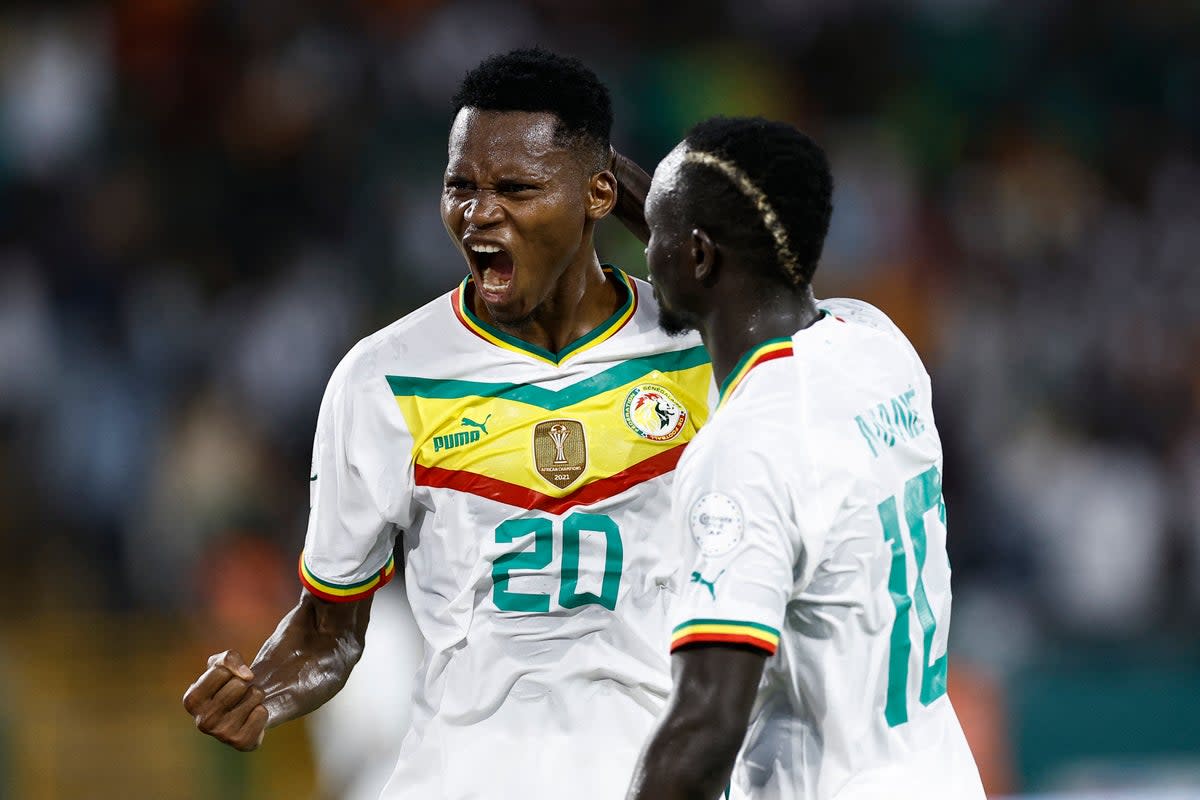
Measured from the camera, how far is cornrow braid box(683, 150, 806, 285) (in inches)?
120

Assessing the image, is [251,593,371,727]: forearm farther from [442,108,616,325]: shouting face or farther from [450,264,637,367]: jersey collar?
[442,108,616,325]: shouting face

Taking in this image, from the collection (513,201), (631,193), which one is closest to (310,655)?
(513,201)

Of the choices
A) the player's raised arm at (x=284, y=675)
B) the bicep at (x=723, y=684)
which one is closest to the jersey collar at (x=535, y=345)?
the player's raised arm at (x=284, y=675)

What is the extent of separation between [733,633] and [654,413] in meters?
1.15

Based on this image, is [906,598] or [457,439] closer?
[906,598]

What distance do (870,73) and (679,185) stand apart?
30.4 ft

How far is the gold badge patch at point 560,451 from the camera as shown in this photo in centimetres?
380

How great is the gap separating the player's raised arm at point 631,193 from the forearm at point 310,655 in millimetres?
1152

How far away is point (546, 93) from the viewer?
3.76m

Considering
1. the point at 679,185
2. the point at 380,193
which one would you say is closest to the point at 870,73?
the point at 380,193

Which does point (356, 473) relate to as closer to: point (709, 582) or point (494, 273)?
point (494, 273)

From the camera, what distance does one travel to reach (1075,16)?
1227cm

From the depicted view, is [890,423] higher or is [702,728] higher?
[890,423]

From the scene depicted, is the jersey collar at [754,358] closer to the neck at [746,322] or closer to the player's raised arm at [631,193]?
the neck at [746,322]
